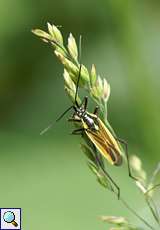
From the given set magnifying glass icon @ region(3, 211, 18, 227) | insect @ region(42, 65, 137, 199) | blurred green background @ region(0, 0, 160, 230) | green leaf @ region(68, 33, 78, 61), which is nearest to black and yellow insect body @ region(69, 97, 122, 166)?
insect @ region(42, 65, 137, 199)

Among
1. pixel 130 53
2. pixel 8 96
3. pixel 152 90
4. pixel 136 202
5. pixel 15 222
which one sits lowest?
pixel 15 222

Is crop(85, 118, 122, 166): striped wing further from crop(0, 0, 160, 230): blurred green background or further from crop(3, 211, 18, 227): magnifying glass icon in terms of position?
crop(0, 0, 160, 230): blurred green background

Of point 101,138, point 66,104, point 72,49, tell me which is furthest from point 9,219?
point 66,104

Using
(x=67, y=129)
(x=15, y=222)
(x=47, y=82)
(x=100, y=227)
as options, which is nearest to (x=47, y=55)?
(x=47, y=82)

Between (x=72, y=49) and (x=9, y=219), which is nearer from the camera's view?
(x=72, y=49)

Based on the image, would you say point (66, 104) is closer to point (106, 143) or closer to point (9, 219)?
point (9, 219)

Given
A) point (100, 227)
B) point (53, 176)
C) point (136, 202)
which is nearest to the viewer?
point (100, 227)

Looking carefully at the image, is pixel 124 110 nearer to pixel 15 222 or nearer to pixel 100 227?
pixel 100 227
